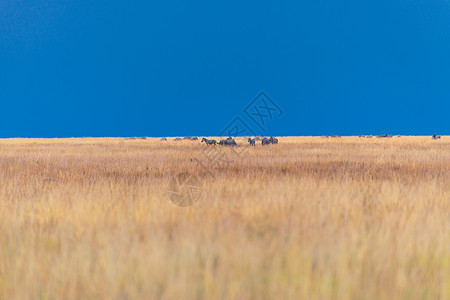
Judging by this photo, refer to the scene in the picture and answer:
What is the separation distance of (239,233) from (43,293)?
176 centimetres

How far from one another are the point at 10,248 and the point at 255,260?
2347 millimetres

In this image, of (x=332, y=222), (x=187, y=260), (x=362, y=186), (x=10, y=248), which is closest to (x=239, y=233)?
(x=187, y=260)

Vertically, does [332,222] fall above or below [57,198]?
below

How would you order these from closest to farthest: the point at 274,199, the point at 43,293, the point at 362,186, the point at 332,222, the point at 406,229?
the point at 43,293 < the point at 406,229 < the point at 332,222 < the point at 274,199 < the point at 362,186

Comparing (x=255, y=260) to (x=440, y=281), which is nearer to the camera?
(x=440, y=281)

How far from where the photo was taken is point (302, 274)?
8.98 feet

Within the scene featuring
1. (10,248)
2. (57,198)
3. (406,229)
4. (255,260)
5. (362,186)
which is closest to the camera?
(255,260)

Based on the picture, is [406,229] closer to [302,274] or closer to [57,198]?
[302,274]

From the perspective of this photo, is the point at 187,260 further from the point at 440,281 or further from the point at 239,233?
the point at 440,281

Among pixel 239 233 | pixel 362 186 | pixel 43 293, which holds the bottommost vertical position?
pixel 43 293

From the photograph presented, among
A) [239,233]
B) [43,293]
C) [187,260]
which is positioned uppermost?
[239,233]

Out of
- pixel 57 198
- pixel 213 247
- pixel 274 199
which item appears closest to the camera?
pixel 213 247

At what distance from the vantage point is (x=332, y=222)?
164 inches

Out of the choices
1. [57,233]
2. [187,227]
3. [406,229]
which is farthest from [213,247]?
[406,229]
